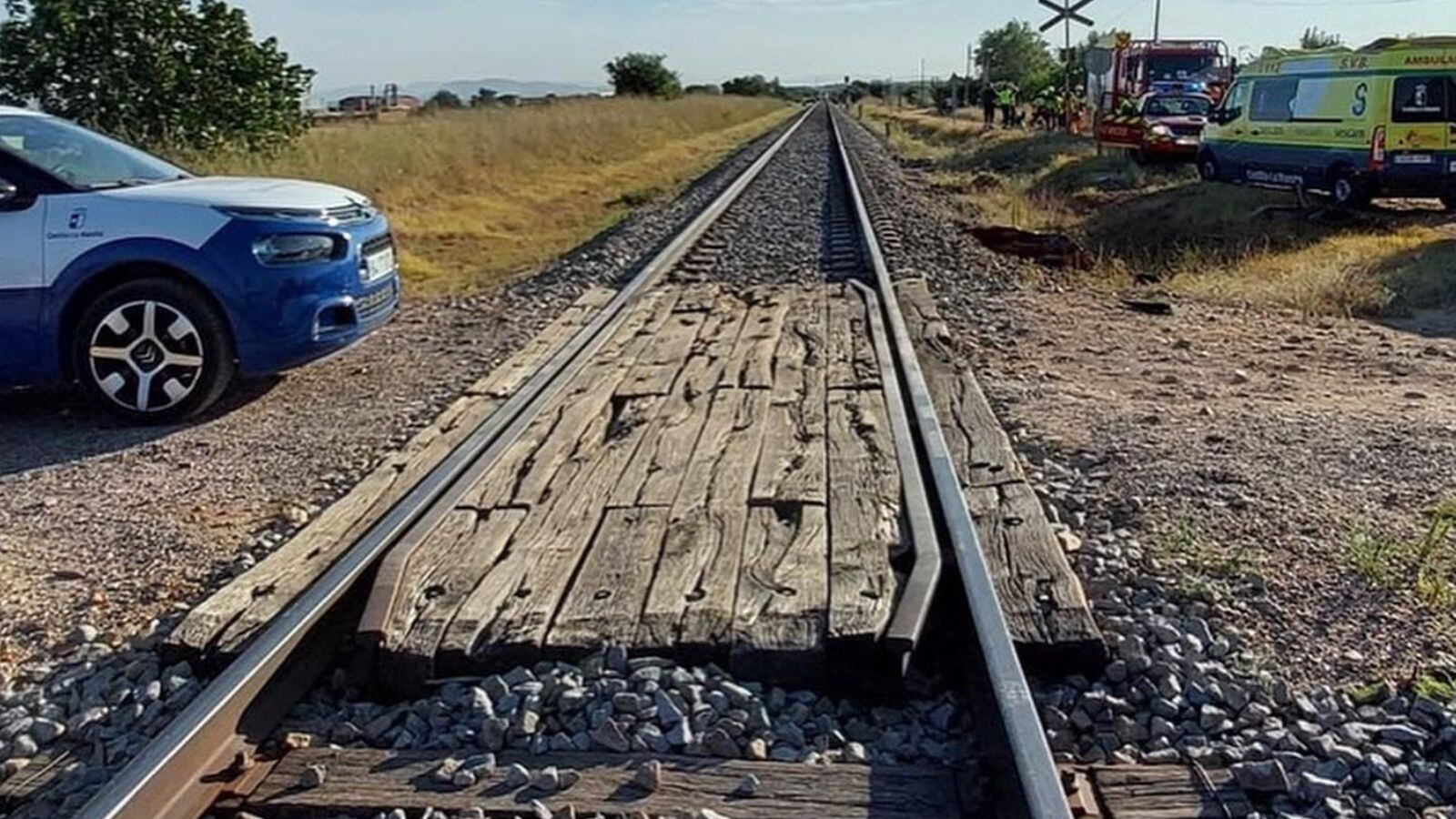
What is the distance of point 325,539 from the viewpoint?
15.9ft

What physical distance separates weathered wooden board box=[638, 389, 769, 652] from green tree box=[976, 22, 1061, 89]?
9012 centimetres

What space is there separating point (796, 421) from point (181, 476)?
2.72 m

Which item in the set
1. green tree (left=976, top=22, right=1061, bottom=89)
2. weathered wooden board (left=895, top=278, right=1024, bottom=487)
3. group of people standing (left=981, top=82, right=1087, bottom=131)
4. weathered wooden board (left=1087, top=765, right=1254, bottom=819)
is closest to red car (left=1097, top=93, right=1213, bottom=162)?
group of people standing (left=981, top=82, right=1087, bottom=131)

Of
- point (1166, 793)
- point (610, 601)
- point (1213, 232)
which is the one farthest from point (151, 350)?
point (1213, 232)

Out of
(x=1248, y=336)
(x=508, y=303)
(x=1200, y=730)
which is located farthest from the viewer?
(x=508, y=303)

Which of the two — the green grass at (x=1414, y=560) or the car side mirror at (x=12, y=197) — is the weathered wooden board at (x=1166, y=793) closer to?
the green grass at (x=1414, y=560)

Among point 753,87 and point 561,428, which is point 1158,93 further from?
point 753,87

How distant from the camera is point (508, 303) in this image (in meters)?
11.1

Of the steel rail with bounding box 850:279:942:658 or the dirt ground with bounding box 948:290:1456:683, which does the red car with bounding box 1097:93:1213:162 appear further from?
the steel rail with bounding box 850:279:942:658

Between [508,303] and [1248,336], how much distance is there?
5496 millimetres

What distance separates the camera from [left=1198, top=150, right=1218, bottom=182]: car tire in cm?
2308

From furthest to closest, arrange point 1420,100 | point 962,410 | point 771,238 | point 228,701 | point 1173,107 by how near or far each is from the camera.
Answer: point 1173,107 < point 1420,100 < point 771,238 < point 962,410 < point 228,701

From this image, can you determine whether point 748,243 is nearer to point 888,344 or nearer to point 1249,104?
point 888,344

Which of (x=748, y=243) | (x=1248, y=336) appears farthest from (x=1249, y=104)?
(x=1248, y=336)
